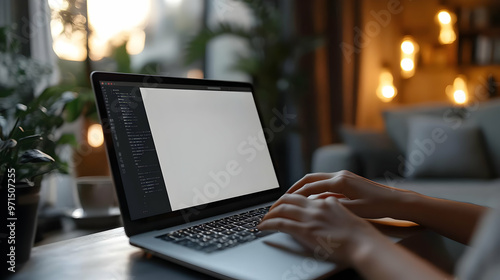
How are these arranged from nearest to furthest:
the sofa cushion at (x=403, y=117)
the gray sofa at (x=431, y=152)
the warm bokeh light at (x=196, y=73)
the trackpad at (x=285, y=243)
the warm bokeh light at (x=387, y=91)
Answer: the trackpad at (x=285, y=243)
the gray sofa at (x=431, y=152)
the sofa cushion at (x=403, y=117)
the warm bokeh light at (x=196, y=73)
the warm bokeh light at (x=387, y=91)

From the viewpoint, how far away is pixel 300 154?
11.0 ft

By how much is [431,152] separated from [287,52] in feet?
4.40

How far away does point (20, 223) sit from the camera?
1.80 feet

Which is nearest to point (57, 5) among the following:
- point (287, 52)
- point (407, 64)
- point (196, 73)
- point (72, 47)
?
point (72, 47)

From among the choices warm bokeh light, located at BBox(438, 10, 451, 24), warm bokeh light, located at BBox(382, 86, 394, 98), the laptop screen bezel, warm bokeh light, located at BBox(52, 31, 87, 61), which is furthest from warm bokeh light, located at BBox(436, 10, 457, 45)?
the laptop screen bezel

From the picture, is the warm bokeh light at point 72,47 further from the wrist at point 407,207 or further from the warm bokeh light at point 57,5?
the wrist at point 407,207

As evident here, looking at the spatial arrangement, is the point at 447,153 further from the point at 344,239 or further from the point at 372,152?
the point at 344,239

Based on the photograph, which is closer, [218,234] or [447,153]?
[218,234]

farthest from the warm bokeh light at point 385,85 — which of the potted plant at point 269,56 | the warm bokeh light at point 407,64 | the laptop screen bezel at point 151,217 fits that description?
the laptop screen bezel at point 151,217

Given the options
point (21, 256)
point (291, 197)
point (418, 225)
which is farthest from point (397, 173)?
point (21, 256)

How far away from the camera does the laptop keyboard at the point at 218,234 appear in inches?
21.4

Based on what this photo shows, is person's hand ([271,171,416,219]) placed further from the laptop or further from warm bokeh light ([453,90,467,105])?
warm bokeh light ([453,90,467,105])

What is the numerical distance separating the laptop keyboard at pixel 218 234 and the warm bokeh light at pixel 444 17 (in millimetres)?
4005

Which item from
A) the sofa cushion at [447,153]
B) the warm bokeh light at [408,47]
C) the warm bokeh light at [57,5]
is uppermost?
the warm bokeh light at [57,5]
